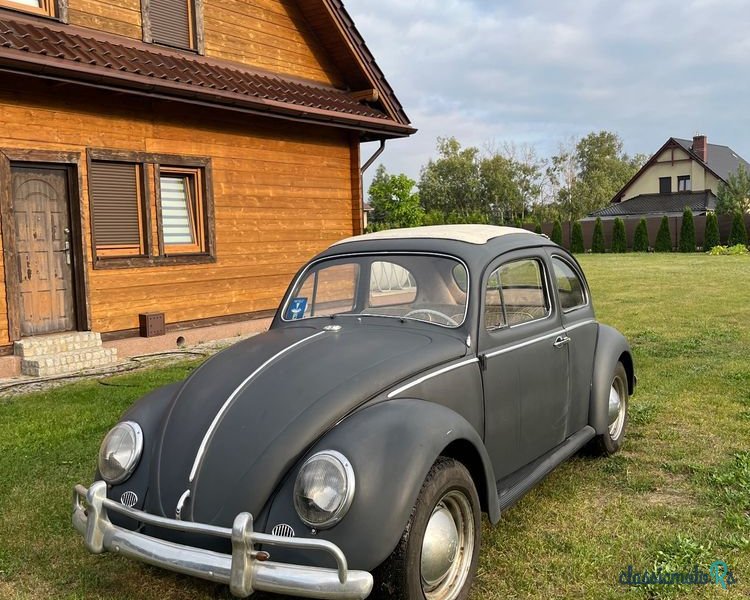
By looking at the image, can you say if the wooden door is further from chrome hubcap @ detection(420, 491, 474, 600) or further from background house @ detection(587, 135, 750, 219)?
background house @ detection(587, 135, 750, 219)

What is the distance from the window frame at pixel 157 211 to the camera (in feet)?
28.9

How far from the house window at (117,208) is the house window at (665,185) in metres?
46.6

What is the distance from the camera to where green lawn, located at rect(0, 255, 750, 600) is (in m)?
3.14

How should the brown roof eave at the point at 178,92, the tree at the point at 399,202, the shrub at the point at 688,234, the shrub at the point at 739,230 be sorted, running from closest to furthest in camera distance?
the brown roof eave at the point at 178,92 → the shrub at the point at 739,230 → the shrub at the point at 688,234 → the tree at the point at 399,202

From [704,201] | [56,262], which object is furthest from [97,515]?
[704,201]

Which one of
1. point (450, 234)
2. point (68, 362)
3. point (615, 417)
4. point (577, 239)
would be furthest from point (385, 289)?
point (577, 239)

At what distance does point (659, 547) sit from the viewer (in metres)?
3.38

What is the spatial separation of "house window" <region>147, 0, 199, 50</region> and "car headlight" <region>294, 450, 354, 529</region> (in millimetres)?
8685

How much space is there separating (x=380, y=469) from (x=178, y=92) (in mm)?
7301

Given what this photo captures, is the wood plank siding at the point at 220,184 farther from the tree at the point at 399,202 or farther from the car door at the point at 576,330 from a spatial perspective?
the tree at the point at 399,202

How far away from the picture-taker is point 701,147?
47.2 m

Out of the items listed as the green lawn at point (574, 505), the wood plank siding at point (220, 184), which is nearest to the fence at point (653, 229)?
the wood plank siding at point (220, 184)

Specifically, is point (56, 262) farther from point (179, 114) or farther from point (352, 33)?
point (352, 33)

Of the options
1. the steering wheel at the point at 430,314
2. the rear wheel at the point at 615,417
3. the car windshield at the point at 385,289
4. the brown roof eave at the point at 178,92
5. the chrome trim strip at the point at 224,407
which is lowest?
the rear wheel at the point at 615,417
